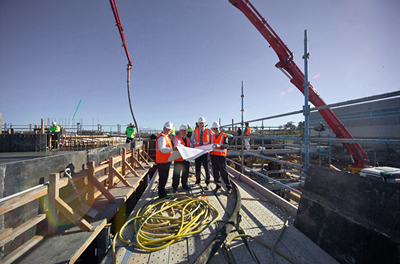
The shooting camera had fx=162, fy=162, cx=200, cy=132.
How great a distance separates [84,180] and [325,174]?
470cm

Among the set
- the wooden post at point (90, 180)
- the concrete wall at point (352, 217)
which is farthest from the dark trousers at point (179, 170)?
the concrete wall at point (352, 217)

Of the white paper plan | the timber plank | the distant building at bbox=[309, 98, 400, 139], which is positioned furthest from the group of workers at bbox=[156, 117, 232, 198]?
the distant building at bbox=[309, 98, 400, 139]

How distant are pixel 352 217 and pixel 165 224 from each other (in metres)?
2.52

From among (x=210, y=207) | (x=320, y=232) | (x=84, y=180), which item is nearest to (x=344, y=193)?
(x=320, y=232)

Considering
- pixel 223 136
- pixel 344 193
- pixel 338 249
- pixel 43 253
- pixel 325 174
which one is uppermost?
pixel 223 136

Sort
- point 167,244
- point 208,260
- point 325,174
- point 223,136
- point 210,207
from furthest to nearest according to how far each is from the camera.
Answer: point 223,136 → point 210,207 → point 325,174 → point 167,244 → point 208,260

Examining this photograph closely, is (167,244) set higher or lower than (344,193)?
lower

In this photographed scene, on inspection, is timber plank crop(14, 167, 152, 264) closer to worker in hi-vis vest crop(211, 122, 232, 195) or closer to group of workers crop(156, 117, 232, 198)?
group of workers crop(156, 117, 232, 198)

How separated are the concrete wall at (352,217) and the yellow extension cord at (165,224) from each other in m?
1.49

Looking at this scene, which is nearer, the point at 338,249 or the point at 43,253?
the point at 338,249

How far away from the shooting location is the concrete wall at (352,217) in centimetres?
158

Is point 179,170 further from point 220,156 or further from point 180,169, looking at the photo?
point 220,156

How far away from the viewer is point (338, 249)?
74.5 inches

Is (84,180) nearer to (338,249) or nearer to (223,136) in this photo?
(223,136)
